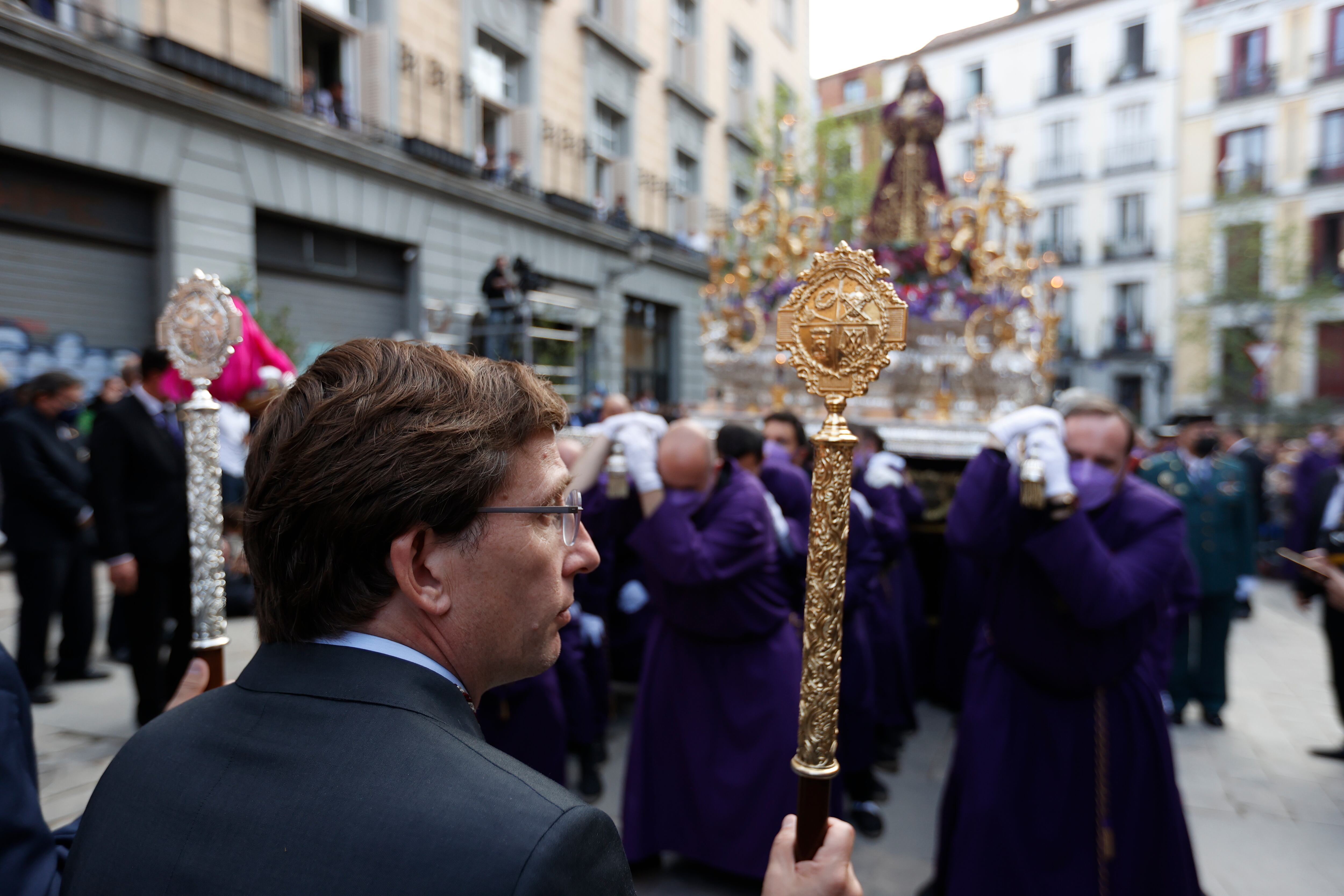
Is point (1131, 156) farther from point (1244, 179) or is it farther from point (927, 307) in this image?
point (927, 307)

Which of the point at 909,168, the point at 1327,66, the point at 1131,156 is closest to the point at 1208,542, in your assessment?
the point at 909,168

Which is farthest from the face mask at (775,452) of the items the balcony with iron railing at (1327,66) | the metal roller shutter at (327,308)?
the balcony with iron railing at (1327,66)

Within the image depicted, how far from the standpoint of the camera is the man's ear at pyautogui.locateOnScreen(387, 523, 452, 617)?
3.51ft

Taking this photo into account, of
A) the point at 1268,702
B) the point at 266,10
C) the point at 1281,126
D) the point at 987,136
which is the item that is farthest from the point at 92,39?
the point at 1281,126

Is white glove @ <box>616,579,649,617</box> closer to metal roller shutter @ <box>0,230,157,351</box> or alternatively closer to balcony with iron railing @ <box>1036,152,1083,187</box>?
metal roller shutter @ <box>0,230,157,351</box>

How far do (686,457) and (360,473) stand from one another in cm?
231

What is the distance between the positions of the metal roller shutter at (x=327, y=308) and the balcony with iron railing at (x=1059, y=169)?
94.3ft

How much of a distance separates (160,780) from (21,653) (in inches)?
206

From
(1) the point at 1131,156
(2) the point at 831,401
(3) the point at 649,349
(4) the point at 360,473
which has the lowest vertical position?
(4) the point at 360,473

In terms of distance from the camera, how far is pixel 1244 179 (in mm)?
27625

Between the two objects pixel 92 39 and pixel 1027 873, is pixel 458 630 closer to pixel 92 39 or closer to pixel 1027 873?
pixel 1027 873

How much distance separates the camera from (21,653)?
4996 mm

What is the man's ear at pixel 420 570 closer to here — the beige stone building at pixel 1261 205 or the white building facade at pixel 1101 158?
the beige stone building at pixel 1261 205

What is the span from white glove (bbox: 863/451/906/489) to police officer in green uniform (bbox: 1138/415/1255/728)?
1.82 meters
